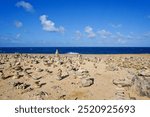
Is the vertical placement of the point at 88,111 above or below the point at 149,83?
below

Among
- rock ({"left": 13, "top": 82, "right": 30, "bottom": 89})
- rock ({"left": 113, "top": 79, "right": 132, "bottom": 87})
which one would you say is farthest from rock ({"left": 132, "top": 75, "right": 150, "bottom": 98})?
rock ({"left": 13, "top": 82, "right": 30, "bottom": 89})

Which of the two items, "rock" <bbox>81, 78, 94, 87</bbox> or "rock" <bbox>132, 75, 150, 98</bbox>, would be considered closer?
"rock" <bbox>132, 75, 150, 98</bbox>

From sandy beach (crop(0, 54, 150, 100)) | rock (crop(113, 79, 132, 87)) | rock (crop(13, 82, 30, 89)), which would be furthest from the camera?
rock (crop(113, 79, 132, 87))

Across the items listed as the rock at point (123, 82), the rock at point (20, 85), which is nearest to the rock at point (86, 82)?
the rock at point (123, 82)

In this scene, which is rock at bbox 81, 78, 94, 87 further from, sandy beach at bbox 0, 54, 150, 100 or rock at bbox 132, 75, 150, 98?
rock at bbox 132, 75, 150, 98

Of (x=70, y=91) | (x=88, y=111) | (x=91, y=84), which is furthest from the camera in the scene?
(x=91, y=84)

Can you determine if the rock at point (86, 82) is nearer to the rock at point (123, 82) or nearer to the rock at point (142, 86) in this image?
the rock at point (123, 82)

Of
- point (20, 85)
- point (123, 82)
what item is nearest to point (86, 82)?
point (123, 82)

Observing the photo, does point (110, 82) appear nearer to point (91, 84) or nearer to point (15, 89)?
point (91, 84)

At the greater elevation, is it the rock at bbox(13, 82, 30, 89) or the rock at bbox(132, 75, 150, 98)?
the rock at bbox(132, 75, 150, 98)

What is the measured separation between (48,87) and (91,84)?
2.09 metres

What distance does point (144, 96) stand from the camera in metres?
8.97

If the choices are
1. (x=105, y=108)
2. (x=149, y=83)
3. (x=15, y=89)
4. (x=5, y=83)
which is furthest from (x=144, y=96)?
(x=5, y=83)

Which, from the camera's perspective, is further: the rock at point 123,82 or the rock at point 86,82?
the rock at point 86,82
